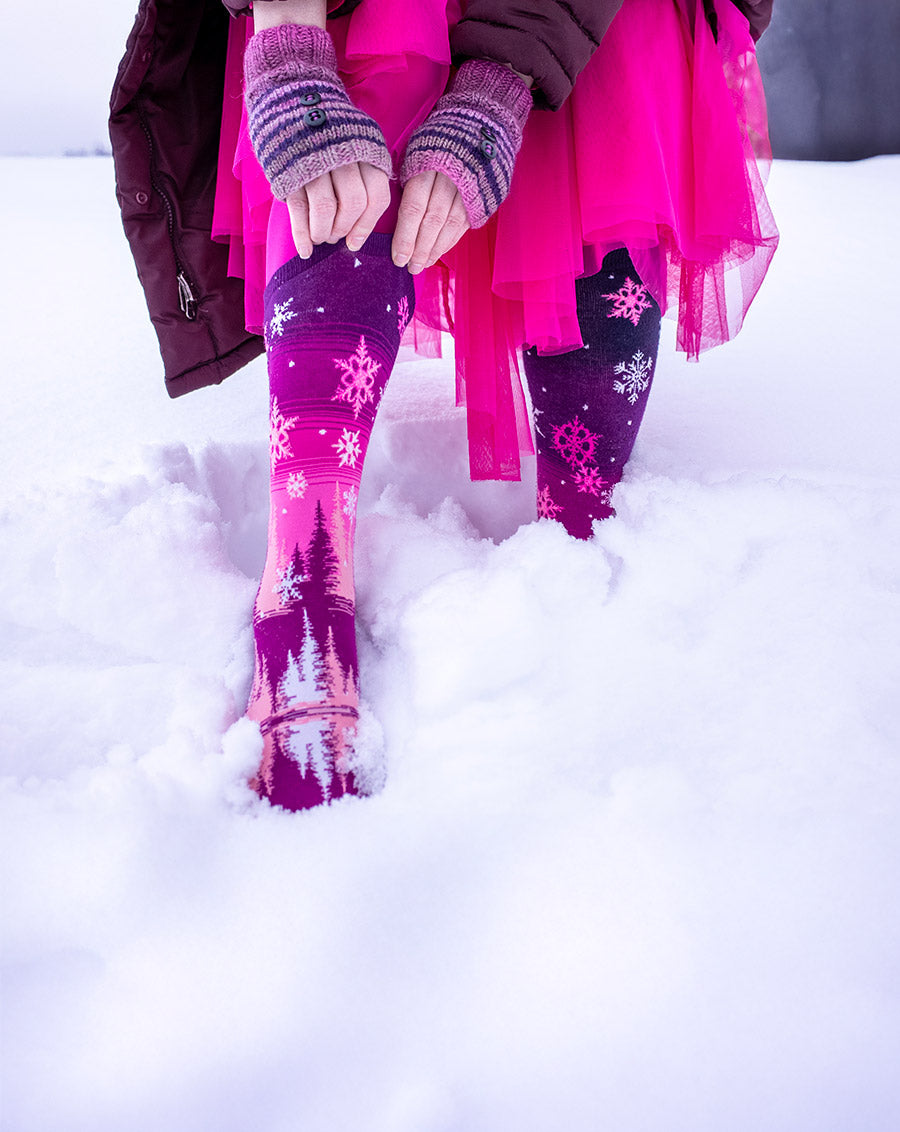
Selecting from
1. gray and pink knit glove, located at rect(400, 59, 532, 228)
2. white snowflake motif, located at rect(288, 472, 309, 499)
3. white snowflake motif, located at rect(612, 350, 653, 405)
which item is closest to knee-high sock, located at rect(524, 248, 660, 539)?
white snowflake motif, located at rect(612, 350, 653, 405)

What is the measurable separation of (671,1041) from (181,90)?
2.66 feet

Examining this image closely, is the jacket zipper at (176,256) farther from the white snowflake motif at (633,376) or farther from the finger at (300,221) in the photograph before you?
the white snowflake motif at (633,376)

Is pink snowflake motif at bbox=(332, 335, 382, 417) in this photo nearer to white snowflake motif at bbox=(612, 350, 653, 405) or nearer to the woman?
the woman

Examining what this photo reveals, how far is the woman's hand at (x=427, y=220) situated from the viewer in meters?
0.53

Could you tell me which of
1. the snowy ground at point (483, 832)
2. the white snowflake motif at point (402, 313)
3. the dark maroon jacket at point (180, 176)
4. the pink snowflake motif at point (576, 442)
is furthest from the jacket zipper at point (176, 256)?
the pink snowflake motif at point (576, 442)

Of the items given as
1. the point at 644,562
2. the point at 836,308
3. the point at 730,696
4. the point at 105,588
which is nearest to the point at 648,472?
the point at 644,562

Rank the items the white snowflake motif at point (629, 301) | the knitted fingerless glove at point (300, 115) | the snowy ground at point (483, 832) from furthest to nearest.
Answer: the white snowflake motif at point (629, 301), the knitted fingerless glove at point (300, 115), the snowy ground at point (483, 832)

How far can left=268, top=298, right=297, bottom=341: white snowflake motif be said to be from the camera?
0.56 metres

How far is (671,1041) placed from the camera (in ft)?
1.11

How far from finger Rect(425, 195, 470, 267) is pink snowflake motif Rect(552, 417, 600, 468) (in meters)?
0.21

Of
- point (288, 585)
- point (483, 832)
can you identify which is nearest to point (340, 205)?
point (288, 585)

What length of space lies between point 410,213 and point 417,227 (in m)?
0.01

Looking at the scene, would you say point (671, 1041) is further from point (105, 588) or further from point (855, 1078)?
point (105, 588)

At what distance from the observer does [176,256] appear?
75 centimetres
